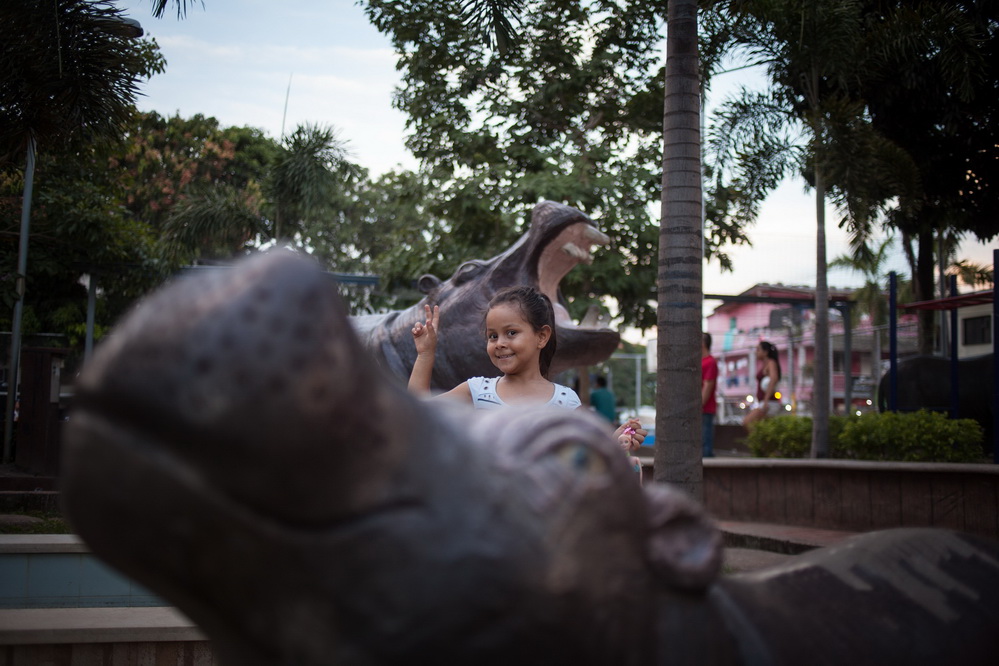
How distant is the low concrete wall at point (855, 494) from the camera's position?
688cm

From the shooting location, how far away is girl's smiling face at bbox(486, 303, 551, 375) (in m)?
3.09

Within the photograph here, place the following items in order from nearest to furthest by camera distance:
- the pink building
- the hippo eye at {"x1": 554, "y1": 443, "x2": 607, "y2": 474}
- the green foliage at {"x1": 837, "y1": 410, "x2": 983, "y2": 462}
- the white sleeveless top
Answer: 1. the hippo eye at {"x1": 554, "y1": 443, "x2": 607, "y2": 474}
2. the white sleeveless top
3. the green foliage at {"x1": 837, "y1": 410, "x2": 983, "y2": 462}
4. the pink building

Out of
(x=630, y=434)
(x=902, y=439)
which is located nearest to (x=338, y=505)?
(x=630, y=434)

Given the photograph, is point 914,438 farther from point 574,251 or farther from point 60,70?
point 60,70

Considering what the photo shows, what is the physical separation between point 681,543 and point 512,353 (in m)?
1.87

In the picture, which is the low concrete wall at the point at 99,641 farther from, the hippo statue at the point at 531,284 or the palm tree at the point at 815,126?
the palm tree at the point at 815,126

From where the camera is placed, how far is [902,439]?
10.3 metres

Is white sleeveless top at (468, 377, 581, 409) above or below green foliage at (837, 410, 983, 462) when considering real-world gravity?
above

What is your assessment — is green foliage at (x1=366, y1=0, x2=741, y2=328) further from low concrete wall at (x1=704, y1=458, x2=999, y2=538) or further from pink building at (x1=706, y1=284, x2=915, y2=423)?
pink building at (x1=706, y1=284, x2=915, y2=423)

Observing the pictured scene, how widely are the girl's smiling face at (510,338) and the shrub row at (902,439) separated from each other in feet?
27.5

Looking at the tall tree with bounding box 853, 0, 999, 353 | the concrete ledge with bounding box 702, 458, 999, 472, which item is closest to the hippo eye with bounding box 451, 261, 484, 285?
the concrete ledge with bounding box 702, 458, 999, 472

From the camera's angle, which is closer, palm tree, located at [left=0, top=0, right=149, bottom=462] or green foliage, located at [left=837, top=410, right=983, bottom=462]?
palm tree, located at [left=0, top=0, right=149, bottom=462]

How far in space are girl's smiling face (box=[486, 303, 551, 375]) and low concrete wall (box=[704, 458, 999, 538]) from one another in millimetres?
5063

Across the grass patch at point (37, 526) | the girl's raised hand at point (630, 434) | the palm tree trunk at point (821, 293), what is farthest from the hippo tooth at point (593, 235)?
the palm tree trunk at point (821, 293)
